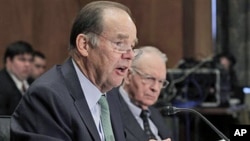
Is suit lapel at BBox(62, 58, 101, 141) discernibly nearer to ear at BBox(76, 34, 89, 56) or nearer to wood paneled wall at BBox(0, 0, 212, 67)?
ear at BBox(76, 34, 89, 56)

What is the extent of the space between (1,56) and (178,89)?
170cm

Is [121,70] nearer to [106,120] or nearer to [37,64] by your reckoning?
[106,120]

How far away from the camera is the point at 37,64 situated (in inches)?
253

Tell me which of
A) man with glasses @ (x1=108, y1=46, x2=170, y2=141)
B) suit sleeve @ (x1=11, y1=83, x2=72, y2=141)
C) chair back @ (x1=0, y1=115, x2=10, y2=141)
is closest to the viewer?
suit sleeve @ (x1=11, y1=83, x2=72, y2=141)

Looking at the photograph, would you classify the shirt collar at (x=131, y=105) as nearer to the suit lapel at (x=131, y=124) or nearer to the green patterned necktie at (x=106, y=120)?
the suit lapel at (x=131, y=124)

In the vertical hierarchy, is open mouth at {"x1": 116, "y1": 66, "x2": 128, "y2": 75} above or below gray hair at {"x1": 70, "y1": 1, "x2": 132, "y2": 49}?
below

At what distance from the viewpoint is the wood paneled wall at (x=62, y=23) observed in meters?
5.70

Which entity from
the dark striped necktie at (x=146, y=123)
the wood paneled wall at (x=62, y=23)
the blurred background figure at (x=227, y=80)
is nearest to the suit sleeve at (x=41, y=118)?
the dark striped necktie at (x=146, y=123)

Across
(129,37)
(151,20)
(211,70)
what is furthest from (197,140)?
(129,37)

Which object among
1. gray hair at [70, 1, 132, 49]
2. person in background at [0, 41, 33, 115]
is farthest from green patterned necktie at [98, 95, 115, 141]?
person in background at [0, 41, 33, 115]

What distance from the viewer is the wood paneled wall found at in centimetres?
570

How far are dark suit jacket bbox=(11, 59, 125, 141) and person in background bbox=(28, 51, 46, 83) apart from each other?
4096 millimetres

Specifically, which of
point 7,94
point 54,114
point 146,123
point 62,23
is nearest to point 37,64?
point 62,23

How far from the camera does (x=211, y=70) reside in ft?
19.9
